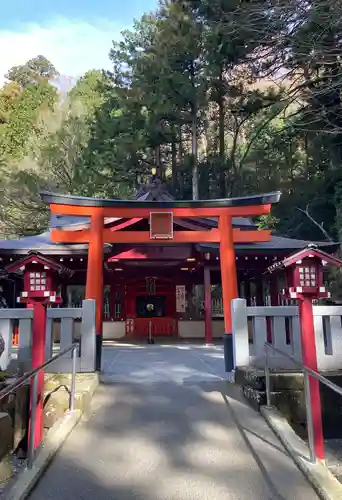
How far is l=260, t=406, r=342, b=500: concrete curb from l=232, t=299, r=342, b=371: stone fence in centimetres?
141

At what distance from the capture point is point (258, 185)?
72.3 feet

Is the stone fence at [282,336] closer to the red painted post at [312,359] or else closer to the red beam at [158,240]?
the red painted post at [312,359]

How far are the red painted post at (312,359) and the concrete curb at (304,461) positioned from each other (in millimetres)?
180

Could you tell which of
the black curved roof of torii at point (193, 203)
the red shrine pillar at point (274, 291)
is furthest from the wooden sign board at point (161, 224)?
the red shrine pillar at point (274, 291)

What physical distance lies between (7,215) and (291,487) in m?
23.5

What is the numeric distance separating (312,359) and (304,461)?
4.12ft

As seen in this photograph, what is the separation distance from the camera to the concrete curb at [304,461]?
3094 millimetres

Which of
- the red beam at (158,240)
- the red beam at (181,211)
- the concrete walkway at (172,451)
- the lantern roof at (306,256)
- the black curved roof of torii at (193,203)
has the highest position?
the black curved roof of torii at (193,203)

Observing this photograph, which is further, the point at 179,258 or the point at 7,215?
the point at 7,215

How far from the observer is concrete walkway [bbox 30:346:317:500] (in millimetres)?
3236

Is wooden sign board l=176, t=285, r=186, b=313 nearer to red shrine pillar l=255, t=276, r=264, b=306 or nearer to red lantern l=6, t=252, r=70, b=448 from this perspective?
red shrine pillar l=255, t=276, r=264, b=306

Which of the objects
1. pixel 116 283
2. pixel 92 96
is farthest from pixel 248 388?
pixel 92 96

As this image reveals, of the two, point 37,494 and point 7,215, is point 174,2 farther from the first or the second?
point 37,494

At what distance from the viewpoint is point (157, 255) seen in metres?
13.1
